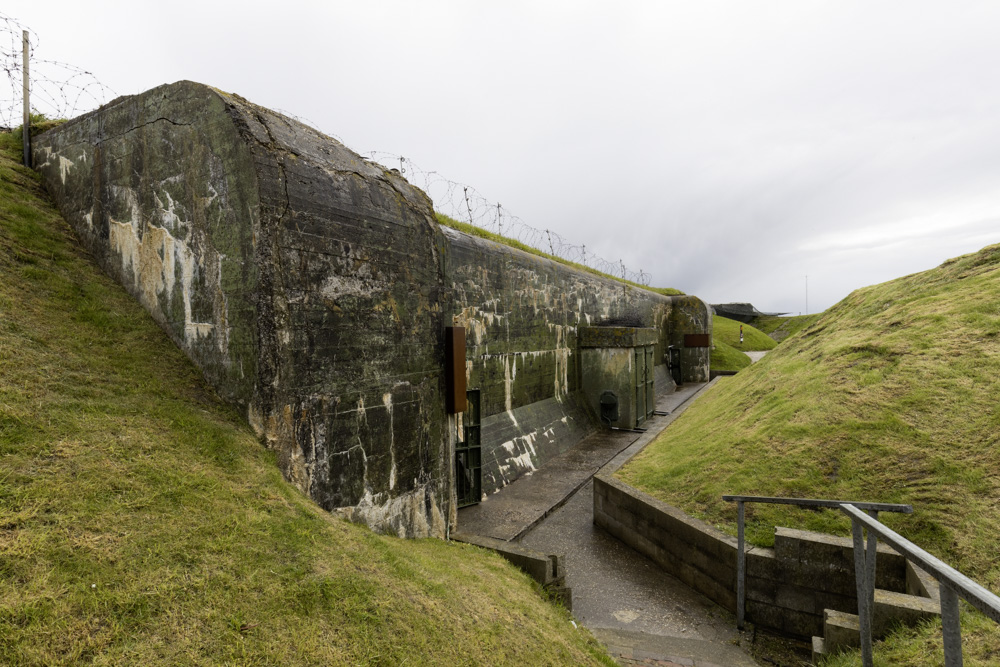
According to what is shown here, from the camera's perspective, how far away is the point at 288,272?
3.81 m

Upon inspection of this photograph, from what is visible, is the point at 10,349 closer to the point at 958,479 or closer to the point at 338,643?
the point at 338,643

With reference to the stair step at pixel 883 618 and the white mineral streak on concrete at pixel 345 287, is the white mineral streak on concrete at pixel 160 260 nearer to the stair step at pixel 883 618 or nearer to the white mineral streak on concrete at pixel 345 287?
the white mineral streak on concrete at pixel 345 287

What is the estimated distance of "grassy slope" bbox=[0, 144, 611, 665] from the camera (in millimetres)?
2123

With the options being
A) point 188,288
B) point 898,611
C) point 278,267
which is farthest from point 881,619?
point 188,288

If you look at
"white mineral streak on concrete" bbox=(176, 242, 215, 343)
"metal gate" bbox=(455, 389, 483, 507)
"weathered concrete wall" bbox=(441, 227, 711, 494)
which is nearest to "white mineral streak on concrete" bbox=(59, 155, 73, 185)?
"white mineral streak on concrete" bbox=(176, 242, 215, 343)

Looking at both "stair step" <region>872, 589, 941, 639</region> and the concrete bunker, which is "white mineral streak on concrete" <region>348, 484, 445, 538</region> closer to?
the concrete bunker

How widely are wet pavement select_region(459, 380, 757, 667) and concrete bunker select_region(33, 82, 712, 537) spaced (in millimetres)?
1718

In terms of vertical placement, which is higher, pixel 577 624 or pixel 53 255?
pixel 53 255

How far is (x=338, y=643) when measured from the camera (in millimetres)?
2465

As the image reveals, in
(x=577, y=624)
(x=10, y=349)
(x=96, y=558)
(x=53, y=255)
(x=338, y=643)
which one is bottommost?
(x=577, y=624)

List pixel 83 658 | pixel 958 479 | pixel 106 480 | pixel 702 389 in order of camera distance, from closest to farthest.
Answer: pixel 83 658
pixel 106 480
pixel 958 479
pixel 702 389

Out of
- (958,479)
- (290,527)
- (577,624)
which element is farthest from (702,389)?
(290,527)

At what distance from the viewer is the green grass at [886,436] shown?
4586 millimetres

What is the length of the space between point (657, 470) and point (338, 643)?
579 centimetres
